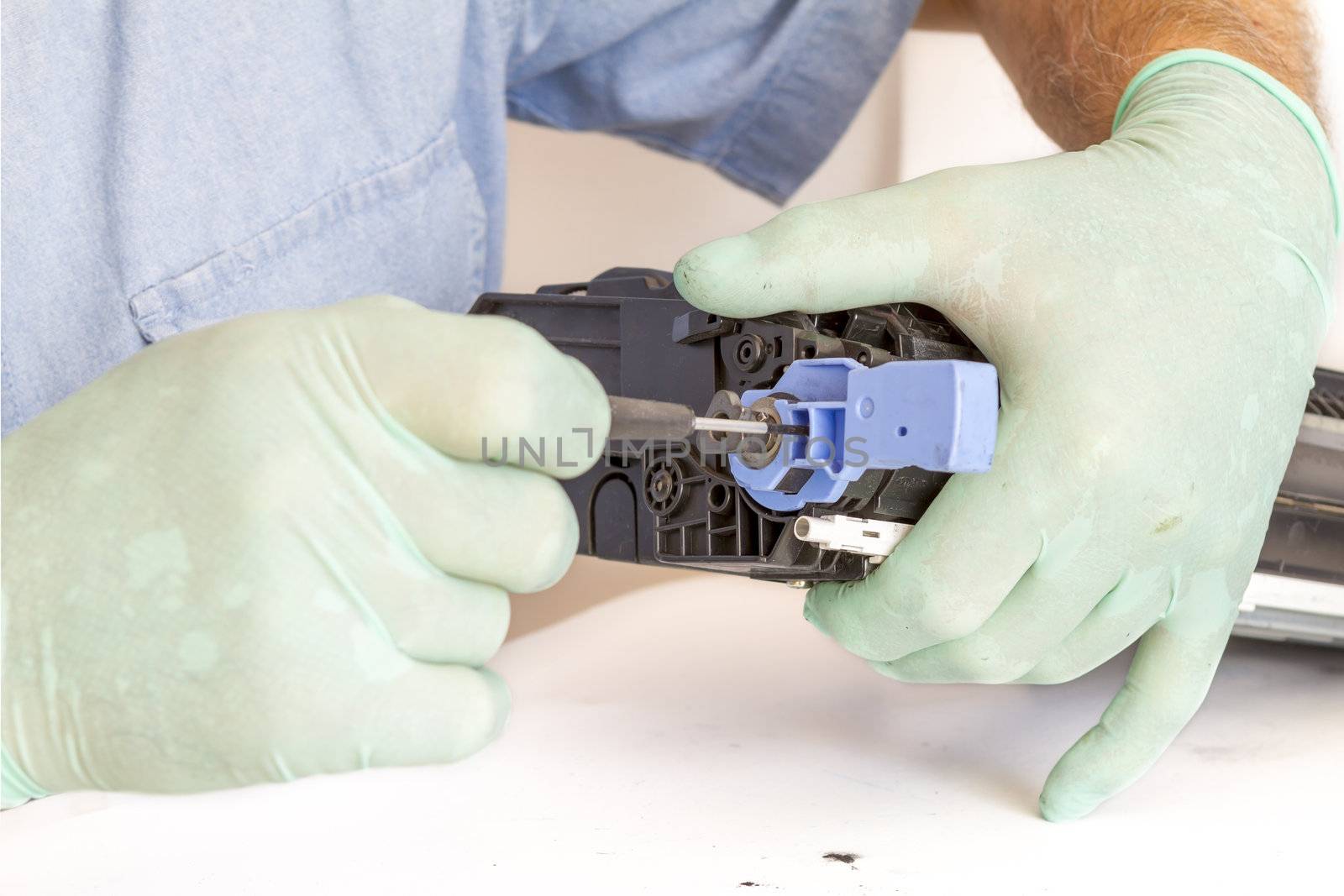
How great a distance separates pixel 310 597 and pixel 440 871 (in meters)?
0.31

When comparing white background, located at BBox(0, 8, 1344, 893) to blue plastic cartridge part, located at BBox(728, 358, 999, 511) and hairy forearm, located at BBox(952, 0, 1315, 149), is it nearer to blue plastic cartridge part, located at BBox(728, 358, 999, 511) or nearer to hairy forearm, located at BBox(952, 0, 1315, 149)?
hairy forearm, located at BBox(952, 0, 1315, 149)

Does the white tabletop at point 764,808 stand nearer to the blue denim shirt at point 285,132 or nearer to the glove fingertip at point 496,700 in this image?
the glove fingertip at point 496,700

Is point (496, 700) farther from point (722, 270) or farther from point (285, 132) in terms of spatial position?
point (285, 132)

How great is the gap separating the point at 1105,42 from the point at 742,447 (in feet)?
2.41

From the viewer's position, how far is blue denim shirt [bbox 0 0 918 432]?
0.84m

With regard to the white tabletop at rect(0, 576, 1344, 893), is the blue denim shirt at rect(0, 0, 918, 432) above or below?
above

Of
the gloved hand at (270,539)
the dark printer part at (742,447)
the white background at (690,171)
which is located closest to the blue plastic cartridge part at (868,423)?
the dark printer part at (742,447)

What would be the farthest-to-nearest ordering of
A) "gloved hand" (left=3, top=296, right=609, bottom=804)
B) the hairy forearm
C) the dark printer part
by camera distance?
the hairy forearm
the dark printer part
"gloved hand" (left=3, top=296, right=609, bottom=804)

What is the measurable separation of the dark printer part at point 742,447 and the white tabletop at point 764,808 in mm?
197

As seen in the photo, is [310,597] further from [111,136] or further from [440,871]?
[111,136]

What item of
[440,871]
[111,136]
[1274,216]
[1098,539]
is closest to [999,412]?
[1098,539]

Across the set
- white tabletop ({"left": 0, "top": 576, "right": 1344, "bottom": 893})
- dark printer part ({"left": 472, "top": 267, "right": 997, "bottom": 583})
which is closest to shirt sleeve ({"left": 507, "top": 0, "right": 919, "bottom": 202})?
dark printer part ({"left": 472, "top": 267, "right": 997, "bottom": 583})

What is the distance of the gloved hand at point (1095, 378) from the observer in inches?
28.7

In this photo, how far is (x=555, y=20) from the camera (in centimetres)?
117
